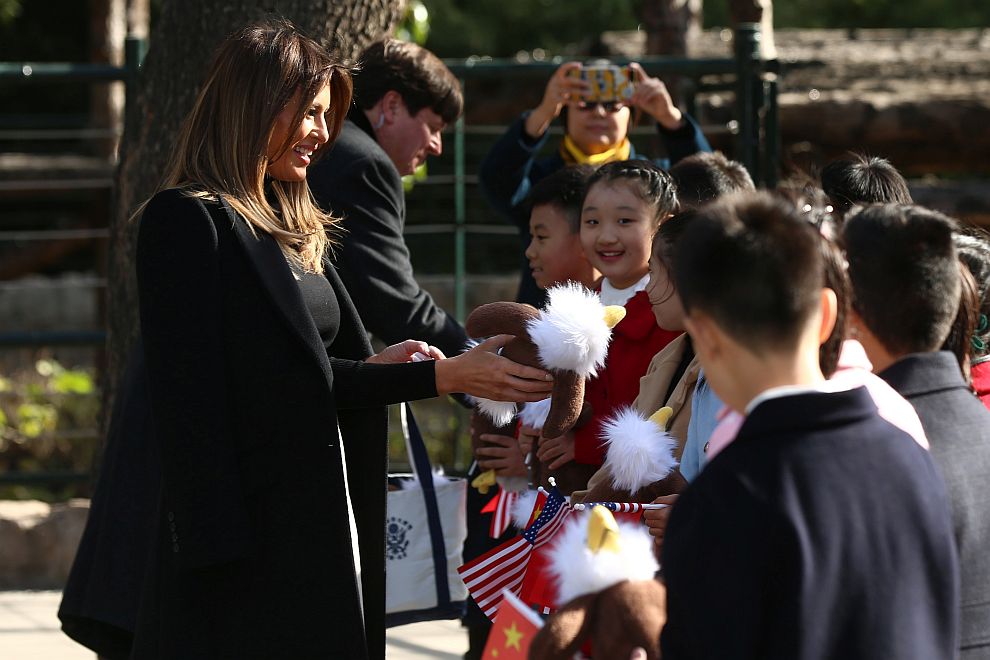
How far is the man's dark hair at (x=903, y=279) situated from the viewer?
206 centimetres

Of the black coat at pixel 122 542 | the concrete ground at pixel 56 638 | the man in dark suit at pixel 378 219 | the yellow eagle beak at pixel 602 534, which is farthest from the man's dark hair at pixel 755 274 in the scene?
the concrete ground at pixel 56 638

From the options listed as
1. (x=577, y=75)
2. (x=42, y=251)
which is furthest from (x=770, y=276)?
(x=42, y=251)

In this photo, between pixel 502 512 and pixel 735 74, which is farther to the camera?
pixel 735 74

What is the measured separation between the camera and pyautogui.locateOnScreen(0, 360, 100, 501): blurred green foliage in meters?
8.49

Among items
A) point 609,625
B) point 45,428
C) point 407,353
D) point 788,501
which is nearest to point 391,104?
point 407,353

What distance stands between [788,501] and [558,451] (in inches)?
53.3

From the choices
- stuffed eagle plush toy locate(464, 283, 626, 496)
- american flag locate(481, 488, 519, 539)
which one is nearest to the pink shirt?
stuffed eagle plush toy locate(464, 283, 626, 496)

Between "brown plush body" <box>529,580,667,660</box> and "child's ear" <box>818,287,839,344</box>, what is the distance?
41cm

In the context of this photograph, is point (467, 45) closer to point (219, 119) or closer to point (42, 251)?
point (42, 251)

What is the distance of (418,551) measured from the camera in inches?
147

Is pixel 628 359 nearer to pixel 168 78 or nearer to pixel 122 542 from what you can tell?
pixel 122 542

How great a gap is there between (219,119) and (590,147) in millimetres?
1757

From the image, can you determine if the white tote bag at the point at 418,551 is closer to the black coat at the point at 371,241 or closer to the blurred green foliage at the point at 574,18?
the black coat at the point at 371,241

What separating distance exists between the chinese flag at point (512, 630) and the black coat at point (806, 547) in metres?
0.26
